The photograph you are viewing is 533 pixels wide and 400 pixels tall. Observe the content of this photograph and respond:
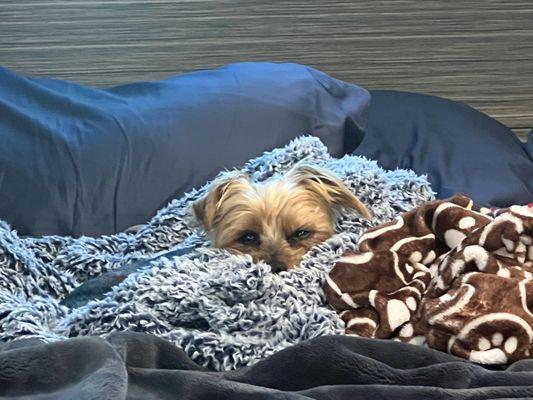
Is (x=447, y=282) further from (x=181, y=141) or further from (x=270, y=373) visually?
(x=181, y=141)

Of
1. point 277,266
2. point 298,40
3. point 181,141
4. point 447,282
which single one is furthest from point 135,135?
point 447,282

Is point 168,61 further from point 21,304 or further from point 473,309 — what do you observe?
point 473,309

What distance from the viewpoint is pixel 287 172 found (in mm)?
1803

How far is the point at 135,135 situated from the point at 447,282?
2.49 feet

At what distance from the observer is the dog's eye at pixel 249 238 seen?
174 centimetres

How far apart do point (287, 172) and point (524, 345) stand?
2.18 ft

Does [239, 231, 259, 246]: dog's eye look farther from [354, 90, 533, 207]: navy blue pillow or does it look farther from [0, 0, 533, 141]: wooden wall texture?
[0, 0, 533, 141]: wooden wall texture

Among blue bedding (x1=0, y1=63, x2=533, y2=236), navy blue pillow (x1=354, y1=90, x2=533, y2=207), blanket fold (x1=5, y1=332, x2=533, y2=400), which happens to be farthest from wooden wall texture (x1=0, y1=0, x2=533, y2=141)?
blanket fold (x1=5, y1=332, x2=533, y2=400)

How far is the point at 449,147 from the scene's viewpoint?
6.69ft

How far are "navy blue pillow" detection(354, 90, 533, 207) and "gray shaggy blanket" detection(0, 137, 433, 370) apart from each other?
235 millimetres

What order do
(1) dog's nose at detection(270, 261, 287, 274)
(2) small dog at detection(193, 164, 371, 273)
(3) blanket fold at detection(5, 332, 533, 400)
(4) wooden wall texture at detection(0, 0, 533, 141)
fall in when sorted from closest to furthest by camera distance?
(3) blanket fold at detection(5, 332, 533, 400)
(1) dog's nose at detection(270, 261, 287, 274)
(2) small dog at detection(193, 164, 371, 273)
(4) wooden wall texture at detection(0, 0, 533, 141)

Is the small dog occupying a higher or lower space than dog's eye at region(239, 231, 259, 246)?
higher

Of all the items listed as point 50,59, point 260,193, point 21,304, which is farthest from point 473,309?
point 50,59

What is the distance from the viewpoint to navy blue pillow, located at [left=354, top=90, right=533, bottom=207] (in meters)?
1.94
